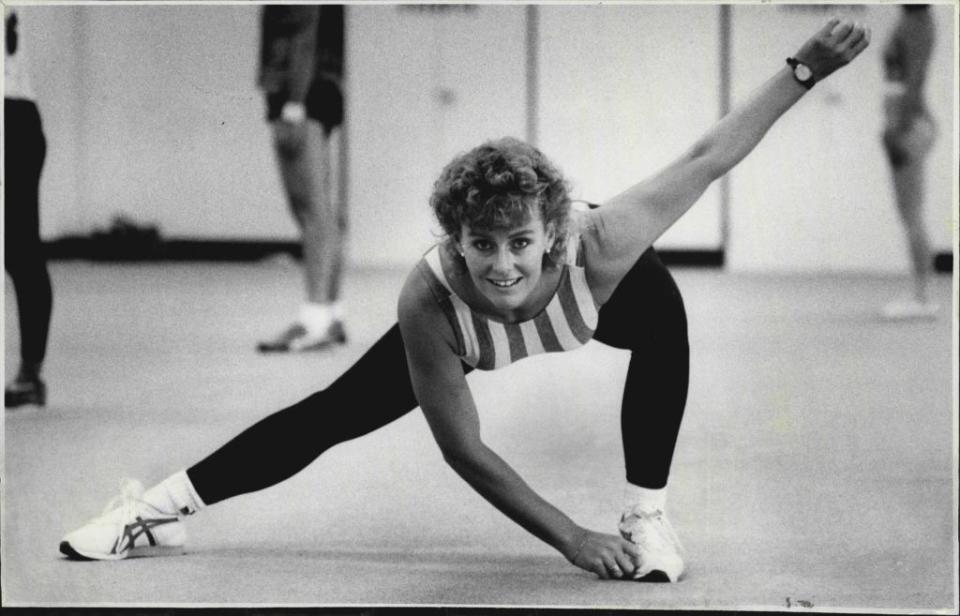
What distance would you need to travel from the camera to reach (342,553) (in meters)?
1.98

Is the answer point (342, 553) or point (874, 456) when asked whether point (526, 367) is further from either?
point (342, 553)

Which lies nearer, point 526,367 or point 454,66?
point 526,367

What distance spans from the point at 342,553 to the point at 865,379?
6.19 ft

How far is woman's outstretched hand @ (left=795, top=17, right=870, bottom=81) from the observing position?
5.91ft

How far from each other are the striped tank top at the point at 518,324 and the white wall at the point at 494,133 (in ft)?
13.5

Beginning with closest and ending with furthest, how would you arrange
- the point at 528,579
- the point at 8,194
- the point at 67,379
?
the point at 528,579
the point at 8,194
the point at 67,379

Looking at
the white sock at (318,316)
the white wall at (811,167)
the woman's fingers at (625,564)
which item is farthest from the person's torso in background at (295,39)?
the white wall at (811,167)

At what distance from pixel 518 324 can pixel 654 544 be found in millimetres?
359

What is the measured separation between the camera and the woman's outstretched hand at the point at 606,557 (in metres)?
1.83

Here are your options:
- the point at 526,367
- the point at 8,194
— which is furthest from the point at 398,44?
the point at 8,194

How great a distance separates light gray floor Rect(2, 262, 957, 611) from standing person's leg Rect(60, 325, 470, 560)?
0.14 ft

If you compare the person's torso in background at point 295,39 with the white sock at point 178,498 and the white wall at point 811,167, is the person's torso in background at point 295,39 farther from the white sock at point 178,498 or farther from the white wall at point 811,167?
the white wall at point 811,167

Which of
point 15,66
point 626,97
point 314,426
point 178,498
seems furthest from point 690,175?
point 626,97

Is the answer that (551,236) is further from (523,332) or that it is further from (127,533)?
(127,533)
